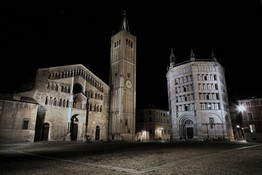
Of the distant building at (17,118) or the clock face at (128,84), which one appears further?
the clock face at (128,84)

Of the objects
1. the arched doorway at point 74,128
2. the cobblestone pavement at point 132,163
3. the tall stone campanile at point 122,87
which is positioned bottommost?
the cobblestone pavement at point 132,163

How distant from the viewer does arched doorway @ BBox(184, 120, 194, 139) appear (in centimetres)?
4713

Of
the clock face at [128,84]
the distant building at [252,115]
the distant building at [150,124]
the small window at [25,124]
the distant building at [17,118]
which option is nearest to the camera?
the distant building at [17,118]

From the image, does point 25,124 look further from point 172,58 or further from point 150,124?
point 150,124

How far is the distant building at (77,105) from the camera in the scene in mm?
28467

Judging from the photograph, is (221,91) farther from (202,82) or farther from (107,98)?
(107,98)

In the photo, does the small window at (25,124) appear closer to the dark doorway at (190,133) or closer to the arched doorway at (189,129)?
the arched doorway at (189,129)

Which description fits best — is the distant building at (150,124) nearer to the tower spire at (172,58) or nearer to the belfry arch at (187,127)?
the belfry arch at (187,127)

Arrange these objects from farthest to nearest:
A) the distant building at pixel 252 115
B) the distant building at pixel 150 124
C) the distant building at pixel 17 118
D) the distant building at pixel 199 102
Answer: the distant building at pixel 150 124 < the distant building at pixel 252 115 < the distant building at pixel 199 102 < the distant building at pixel 17 118

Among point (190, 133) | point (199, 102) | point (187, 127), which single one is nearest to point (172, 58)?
point (199, 102)

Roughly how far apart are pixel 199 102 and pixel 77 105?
1260 inches

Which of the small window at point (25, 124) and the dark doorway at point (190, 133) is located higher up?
the small window at point (25, 124)

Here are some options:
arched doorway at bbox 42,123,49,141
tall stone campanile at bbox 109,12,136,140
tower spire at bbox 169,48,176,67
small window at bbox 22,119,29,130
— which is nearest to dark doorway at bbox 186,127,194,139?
tall stone campanile at bbox 109,12,136,140

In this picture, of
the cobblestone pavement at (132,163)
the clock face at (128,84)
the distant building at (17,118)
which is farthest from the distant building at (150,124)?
the cobblestone pavement at (132,163)
